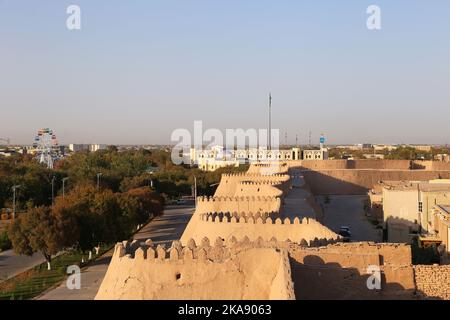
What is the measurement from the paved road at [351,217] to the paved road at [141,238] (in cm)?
998

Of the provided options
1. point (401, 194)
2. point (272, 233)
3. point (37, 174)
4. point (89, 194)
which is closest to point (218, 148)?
point (37, 174)

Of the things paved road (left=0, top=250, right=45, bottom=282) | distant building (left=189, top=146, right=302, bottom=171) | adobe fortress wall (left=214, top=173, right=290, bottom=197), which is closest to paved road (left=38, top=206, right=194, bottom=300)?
paved road (left=0, top=250, right=45, bottom=282)

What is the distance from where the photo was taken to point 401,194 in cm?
2816

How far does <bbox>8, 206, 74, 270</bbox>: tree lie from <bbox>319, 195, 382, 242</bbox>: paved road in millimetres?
14226

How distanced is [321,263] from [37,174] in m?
44.2

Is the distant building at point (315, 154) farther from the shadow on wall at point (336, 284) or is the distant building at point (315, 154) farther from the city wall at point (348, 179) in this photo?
the shadow on wall at point (336, 284)

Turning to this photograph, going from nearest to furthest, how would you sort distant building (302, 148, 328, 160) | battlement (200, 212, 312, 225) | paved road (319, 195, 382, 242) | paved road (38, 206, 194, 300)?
1. battlement (200, 212, 312, 225)
2. paved road (38, 206, 194, 300)
3. paved road (319, 195, 382, 242)
4. distant building (302, 148, 328, 160)

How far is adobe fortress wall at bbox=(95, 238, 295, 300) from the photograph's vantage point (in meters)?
8.85

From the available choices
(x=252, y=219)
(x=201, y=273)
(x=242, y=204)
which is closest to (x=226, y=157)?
(x=242, y=204)

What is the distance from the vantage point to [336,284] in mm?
9617

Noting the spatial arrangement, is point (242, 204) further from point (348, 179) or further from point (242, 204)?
point (348, 179)

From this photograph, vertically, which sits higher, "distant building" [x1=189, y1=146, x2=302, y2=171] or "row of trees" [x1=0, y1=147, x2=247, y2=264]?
"distant building" [x1=189, y1=146, x2=302, y2=171]

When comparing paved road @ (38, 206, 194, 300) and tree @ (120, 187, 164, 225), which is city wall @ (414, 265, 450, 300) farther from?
tree @ (120, 187, 164, 225)

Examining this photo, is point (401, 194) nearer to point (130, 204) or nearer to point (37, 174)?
point (130, 204)
